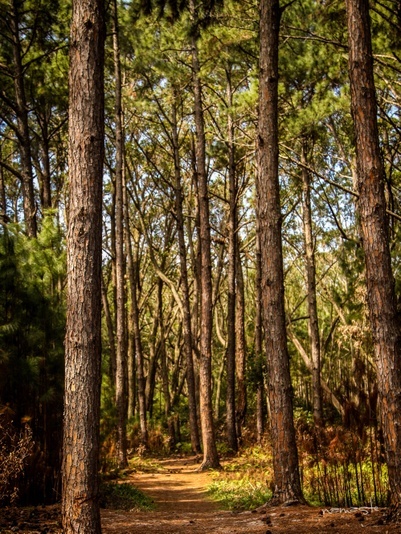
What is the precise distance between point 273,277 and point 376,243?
146cm

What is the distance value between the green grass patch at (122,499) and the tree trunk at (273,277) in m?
2.72

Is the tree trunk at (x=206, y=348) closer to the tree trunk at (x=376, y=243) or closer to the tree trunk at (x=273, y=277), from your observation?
the tree trunk at (x=273, y=277)

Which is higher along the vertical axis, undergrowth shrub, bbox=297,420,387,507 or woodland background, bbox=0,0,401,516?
woodland background, bbox=0,0,401,516

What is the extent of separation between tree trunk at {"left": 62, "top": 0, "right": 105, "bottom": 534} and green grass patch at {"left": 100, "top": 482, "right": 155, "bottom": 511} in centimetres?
409

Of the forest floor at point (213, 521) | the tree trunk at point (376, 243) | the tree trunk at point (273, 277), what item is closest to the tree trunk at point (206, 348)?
the forest floor at point (213, 521)

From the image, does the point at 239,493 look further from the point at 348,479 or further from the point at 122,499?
the point at 348,479

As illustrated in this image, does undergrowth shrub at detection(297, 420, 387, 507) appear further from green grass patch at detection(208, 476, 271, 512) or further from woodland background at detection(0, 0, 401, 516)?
green grass patch at detection(208, 476, 271, 512)

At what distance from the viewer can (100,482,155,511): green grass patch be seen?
852 centimetres

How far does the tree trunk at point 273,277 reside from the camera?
682 centimetres

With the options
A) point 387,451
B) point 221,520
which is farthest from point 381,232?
point 221,520

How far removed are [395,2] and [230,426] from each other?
11.3 meters

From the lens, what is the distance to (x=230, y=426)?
16.1 metres

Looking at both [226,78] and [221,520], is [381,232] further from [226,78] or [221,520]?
[226,78]

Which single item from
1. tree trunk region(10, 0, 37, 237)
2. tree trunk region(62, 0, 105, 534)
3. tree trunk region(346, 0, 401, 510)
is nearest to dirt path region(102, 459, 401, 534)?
tree trunk region(346, 0, 401, 510)
